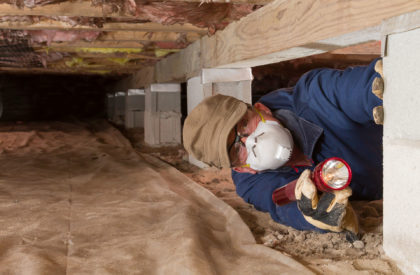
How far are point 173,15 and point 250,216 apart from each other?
1.73 metres

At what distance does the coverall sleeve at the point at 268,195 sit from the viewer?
2.23 m

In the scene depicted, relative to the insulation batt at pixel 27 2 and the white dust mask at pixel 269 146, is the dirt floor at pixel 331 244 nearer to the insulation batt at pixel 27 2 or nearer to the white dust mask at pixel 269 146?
the white dust mask at pixel 269 146

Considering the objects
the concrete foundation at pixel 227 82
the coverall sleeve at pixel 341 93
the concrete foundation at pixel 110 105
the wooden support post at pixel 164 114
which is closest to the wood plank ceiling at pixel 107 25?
the concrete foundation at pixel 227 82

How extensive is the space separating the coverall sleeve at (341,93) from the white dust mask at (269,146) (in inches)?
10.2

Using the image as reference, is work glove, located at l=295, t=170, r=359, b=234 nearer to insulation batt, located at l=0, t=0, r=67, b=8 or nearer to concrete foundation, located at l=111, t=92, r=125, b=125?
insulation batt, located at l=0, t=0, r=67, b=8

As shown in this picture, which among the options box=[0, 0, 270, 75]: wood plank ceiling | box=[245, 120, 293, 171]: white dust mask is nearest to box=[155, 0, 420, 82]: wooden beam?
box=[0, 0, 270, 75]: wood plank ceiling

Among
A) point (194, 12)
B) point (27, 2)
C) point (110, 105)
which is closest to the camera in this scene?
point (27, 2)

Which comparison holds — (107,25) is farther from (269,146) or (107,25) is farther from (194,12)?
(269,146)

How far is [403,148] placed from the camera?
5.38ft

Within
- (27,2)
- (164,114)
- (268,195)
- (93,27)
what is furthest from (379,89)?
(164,114)

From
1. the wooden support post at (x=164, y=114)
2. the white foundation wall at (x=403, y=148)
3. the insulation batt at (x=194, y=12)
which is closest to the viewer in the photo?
the white foundation wall at (x=403, y=148)

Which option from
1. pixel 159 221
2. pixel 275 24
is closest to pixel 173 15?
pixel 275 24

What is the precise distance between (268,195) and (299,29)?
1.09 metres

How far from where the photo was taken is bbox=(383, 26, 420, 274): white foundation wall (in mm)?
1574
